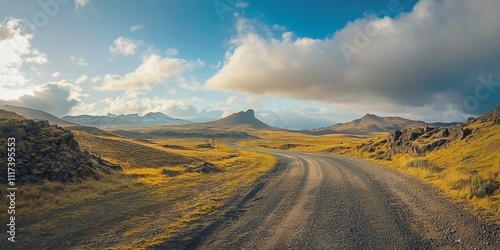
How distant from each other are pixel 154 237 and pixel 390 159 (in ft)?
126

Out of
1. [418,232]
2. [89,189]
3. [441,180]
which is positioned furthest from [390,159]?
[89,189]

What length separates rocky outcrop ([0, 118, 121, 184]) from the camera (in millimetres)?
20938

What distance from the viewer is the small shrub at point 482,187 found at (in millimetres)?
16547

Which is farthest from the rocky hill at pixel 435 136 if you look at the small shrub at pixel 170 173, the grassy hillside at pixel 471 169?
the small shrub at pixel 170 173

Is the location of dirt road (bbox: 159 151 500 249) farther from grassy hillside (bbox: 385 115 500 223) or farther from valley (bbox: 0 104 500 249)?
grassy hillside (bbox: 385 115 500 223)

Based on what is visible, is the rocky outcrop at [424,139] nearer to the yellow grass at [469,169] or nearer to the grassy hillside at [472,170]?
the grassy hillside at [472,170]

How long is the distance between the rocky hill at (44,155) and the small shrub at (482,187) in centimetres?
2534

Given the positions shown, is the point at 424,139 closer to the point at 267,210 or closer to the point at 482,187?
the point at 482,187

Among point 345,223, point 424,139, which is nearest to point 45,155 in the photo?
point 345,223

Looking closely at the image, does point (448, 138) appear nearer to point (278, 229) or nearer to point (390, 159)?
point (390, 159)

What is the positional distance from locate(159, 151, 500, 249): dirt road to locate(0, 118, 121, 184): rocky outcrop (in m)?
13.3

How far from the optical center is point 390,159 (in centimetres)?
4272

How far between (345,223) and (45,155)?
71.6 ft

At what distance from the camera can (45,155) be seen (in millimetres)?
23375
